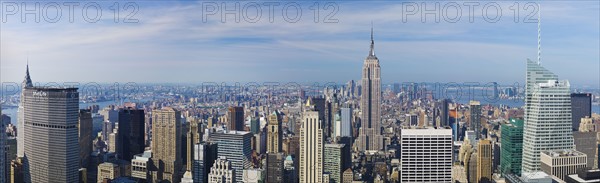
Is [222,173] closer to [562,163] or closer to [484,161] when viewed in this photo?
[484,161]

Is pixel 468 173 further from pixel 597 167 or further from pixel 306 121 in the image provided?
pixel 306 121

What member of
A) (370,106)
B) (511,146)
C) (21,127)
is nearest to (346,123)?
(370,106)

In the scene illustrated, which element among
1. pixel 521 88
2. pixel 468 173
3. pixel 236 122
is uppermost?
pixel 521 88

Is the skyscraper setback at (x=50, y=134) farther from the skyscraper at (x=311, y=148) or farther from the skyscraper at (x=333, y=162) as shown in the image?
the skyscraper at (x=333, y=162)

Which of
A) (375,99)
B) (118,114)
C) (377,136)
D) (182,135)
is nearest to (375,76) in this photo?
(375,99)

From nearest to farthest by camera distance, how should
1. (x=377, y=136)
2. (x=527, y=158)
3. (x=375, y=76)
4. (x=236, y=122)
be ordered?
(x=527, y=158), (x=236, y=122), (x=377, y=136), (x=375, y=76)

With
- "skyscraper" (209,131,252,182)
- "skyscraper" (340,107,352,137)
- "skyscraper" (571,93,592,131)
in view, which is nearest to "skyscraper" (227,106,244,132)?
"skyscraper" (209,131,252,182)

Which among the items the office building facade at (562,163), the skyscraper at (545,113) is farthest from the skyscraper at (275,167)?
the office building facade at (562,163)
